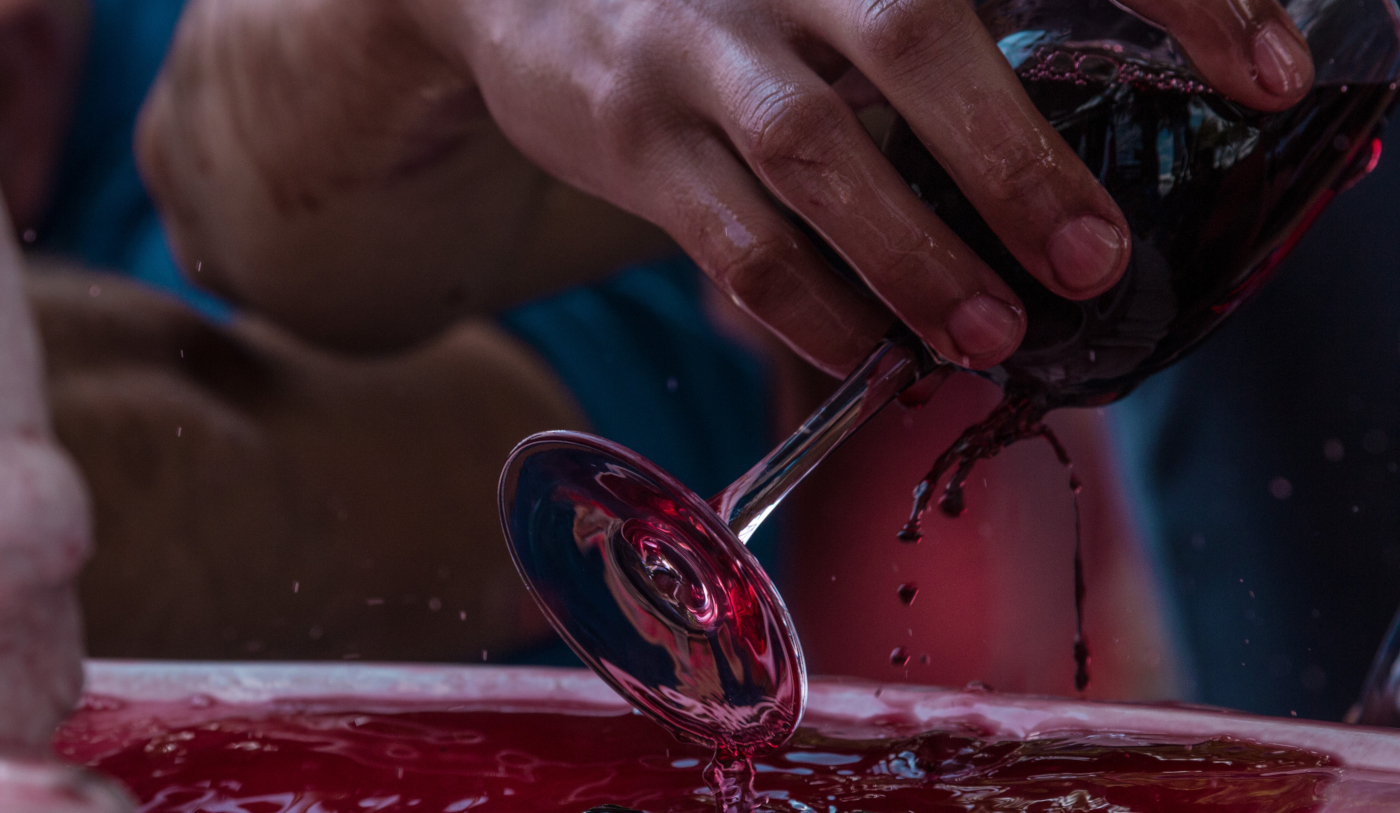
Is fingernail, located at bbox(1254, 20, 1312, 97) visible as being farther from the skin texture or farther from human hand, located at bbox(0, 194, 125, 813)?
human hand, located at bbox(0, 194, 125, 813)

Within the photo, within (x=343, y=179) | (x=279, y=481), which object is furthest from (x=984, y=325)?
(x=279, y=481)

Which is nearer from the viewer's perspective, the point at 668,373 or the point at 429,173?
the point at 429,173

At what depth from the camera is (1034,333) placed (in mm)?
369

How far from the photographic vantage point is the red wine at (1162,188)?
35 centimetres

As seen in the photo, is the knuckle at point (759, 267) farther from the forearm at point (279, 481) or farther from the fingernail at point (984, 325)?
the forearm at point (279, 481)

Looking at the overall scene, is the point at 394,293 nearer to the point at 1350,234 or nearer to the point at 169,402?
the point at 169,402

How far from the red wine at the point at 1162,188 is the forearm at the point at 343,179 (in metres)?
0.35

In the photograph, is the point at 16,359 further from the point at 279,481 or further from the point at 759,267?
the point at 279,481

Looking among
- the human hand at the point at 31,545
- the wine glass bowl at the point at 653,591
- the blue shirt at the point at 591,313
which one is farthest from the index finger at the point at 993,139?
the blue shirt at the point at 591,313

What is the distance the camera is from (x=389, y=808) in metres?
0.37

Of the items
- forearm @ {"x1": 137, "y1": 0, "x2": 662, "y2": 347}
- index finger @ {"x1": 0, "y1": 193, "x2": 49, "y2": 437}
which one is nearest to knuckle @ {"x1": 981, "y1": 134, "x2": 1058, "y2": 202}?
index finger @ {"x1": 0, "y1": 193, "x2": 49, "y2": 437}

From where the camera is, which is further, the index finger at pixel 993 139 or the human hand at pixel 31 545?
the index finger at pixel 993 139

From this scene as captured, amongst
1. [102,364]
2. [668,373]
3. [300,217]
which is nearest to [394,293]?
[300,217]

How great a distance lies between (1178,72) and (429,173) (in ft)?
1.73
